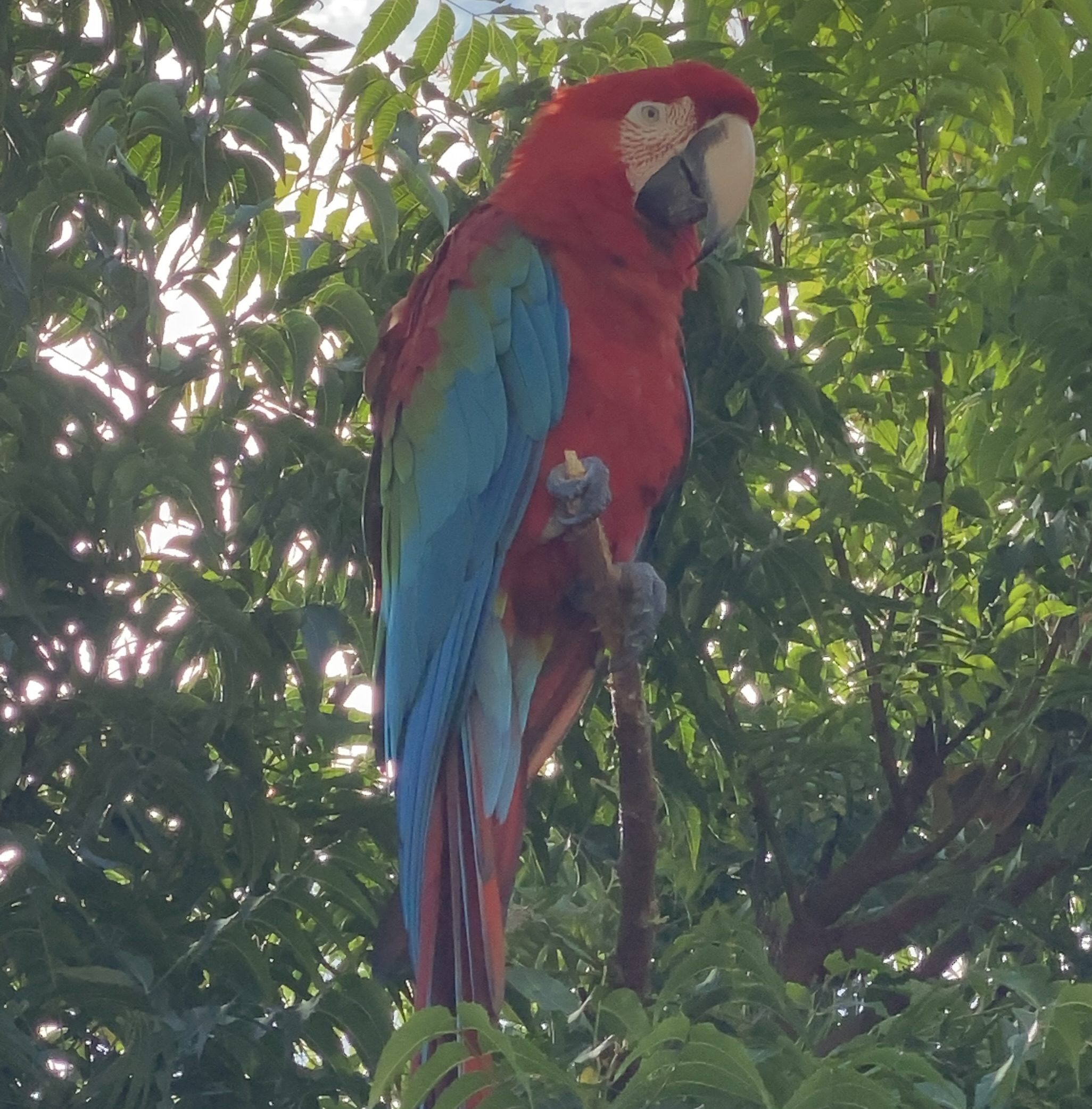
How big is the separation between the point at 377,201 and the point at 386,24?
39 cm

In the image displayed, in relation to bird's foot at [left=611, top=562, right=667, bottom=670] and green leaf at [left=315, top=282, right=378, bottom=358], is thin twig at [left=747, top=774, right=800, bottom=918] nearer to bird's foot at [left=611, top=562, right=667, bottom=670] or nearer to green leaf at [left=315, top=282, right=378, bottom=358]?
bird's foot at [left=611, top=562, right=667, bottom=670]

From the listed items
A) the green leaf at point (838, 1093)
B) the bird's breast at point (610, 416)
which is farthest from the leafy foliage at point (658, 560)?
the bird's breast at point (610, 416)

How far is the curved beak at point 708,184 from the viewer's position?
79.7 inches

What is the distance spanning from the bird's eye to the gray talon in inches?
23.2

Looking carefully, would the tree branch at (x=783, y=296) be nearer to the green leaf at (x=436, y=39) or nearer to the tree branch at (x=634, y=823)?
the green leaf at (x=436, y=39)

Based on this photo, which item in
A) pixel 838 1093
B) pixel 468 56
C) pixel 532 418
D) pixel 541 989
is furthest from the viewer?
pixel 468 56

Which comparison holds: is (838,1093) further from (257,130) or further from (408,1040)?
(257,130)

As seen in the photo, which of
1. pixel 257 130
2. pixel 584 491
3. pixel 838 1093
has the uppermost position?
pixel 257 130

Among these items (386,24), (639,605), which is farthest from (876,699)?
(386,24)

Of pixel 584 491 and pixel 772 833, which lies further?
pixel 772 833

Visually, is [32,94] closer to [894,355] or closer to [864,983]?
[894,355]

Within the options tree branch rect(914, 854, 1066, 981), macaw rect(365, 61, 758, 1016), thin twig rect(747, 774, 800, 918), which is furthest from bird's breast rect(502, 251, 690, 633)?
tree branch rect(914, 854, 1066, 981)

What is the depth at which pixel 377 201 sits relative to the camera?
5.46 ft

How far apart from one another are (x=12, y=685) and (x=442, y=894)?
549mm
